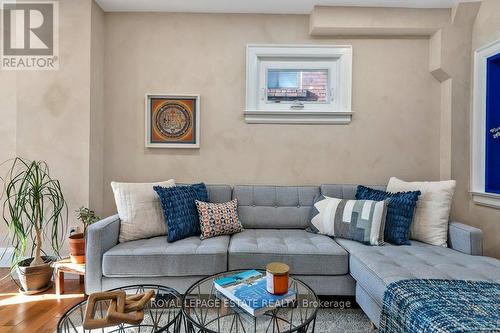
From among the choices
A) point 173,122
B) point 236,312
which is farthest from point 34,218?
point 236,312

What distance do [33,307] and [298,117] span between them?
8.69 feet

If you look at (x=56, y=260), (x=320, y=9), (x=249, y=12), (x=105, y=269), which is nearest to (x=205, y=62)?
(x=249, y=12)

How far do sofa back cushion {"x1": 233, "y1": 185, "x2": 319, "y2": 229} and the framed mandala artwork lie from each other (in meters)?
0.73

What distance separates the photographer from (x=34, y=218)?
2107mm

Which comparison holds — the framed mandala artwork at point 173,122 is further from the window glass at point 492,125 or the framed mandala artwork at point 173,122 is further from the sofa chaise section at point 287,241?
the window glass at point 492,125

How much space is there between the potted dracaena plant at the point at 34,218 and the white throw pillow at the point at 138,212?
0.62m

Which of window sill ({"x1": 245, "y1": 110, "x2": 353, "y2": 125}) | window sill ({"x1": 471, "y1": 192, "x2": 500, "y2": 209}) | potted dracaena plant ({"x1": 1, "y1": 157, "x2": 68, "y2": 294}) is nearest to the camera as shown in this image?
potted dracaena plant ({"x1": 1, "y1": 157, "x2": 68, "y2": 294})

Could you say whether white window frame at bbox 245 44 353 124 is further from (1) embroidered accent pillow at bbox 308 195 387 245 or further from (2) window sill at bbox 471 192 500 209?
(2) window sill at bbox 471 192 500 209

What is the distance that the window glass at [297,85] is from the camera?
8.82ft

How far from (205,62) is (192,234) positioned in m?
1.69

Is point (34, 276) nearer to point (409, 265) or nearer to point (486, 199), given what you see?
point (409, 265)

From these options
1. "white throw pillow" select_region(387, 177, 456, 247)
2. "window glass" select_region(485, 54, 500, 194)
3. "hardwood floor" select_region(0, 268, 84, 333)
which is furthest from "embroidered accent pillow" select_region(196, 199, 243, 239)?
"window glass" select_region(485, 54, 500, 194)

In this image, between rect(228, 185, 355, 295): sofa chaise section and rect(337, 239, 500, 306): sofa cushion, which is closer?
rect(337, 239, 500, 306): sofa cushion

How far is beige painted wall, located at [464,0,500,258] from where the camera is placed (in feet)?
7.36
